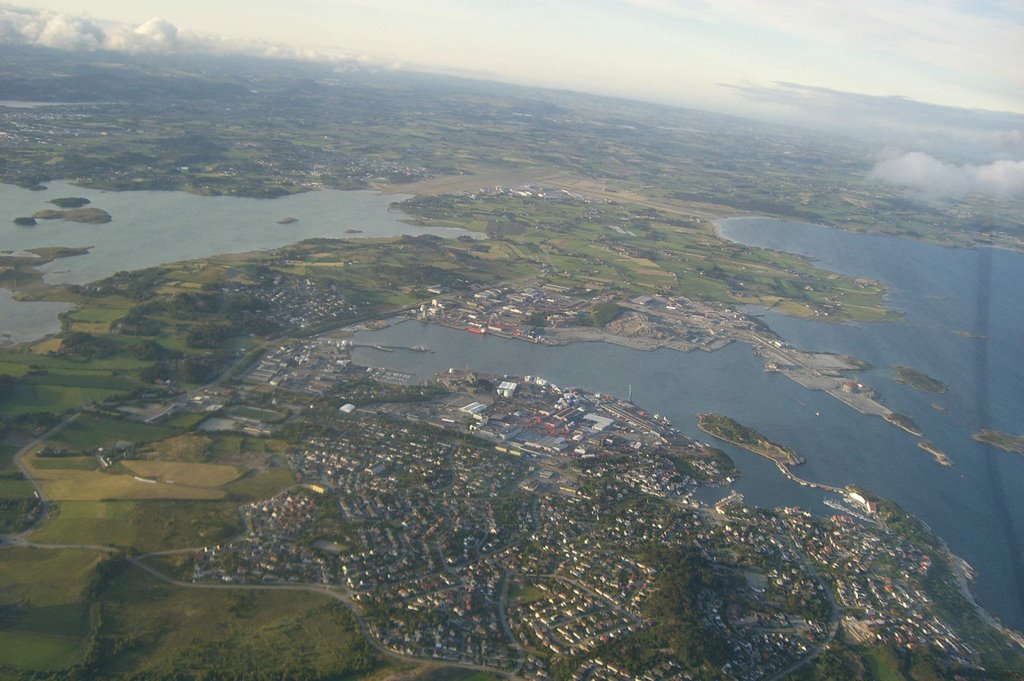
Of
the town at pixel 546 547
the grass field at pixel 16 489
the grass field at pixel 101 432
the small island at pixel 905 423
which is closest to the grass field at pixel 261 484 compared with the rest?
the town at pixel 546 547

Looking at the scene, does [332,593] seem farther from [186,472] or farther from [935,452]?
[935,452]

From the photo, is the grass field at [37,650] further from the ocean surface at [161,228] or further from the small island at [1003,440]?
the small island at [1003,440]

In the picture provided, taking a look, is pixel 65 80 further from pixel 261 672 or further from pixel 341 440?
pixel 261 672

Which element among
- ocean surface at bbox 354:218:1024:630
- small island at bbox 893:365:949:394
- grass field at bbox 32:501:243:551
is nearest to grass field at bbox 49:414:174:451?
grass field at bbox 32:501:243:551

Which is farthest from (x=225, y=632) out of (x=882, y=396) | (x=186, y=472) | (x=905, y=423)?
(x=882, y=396)

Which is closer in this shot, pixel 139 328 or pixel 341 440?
pixel 341 440

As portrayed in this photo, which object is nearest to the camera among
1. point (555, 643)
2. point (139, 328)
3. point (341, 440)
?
point (555, 643)

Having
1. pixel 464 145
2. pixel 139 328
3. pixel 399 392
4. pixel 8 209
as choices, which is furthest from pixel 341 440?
pixel 464 145
